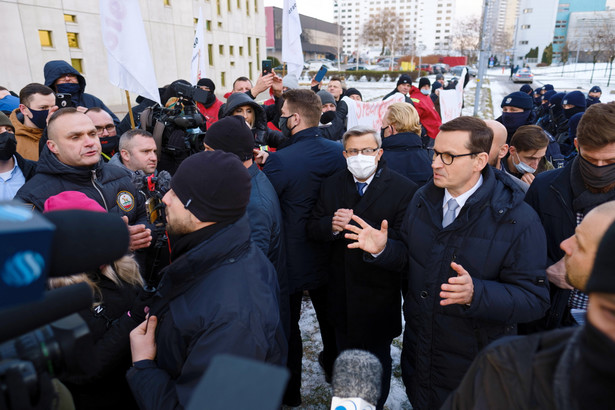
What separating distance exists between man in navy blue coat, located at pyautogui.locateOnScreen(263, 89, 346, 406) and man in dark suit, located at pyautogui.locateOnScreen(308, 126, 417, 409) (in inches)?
8.5

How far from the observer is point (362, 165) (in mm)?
2906

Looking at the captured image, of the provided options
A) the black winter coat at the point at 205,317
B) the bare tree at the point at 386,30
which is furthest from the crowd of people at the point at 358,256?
the bare tree at the point at 386,30

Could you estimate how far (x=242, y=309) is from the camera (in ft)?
5.01

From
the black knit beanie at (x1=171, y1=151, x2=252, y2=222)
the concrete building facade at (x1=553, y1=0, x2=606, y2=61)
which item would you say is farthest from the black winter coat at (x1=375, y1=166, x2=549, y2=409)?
the concrete building facade at (x1=553, y1=0, x2=606, y2=61)

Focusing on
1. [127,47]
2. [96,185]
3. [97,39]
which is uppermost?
[97,39]

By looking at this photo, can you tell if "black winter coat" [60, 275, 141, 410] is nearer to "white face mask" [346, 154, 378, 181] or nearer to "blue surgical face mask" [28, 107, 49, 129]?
"white face mask" [346, 154, 378, 181]

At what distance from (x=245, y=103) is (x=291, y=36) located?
2849 mm

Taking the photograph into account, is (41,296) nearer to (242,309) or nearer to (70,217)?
(70,217)

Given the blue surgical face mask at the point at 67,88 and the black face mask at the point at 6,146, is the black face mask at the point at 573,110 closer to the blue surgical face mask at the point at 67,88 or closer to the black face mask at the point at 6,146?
the blue surgical face mask at the point at 67,88

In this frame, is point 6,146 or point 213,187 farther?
point 6,146

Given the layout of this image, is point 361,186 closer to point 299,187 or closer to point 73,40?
point 299,187

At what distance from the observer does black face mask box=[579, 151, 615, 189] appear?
7.07 ft

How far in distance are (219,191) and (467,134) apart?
1.46m

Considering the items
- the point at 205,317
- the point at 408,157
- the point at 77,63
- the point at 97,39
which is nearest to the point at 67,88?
the point at 408,157
